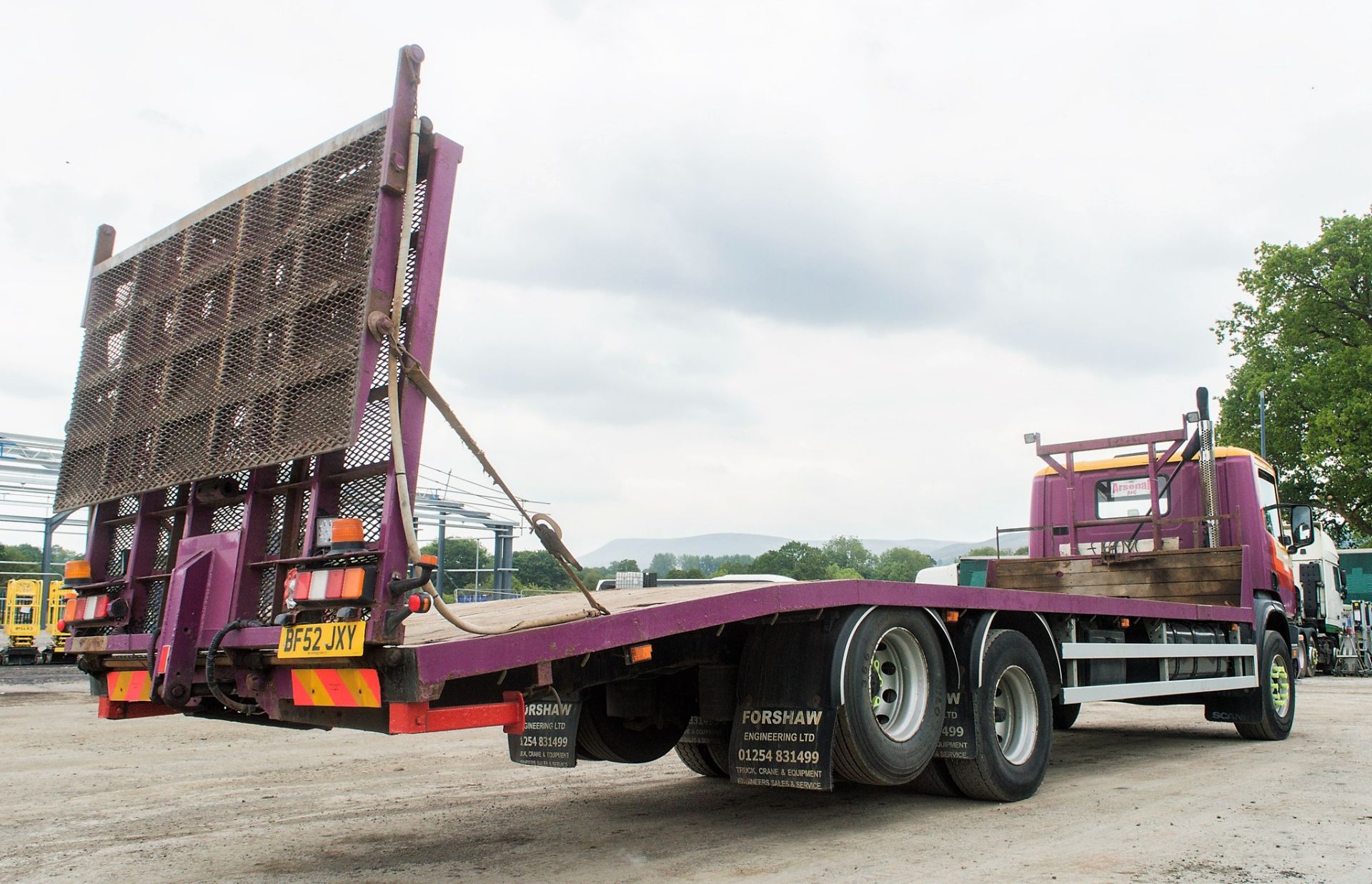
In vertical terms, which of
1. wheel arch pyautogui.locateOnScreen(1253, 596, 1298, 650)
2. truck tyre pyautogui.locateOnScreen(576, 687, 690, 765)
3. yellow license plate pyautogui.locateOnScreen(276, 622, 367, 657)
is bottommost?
truck tyre pyautogui.locateOnScreen(576, 687, 690, 765)

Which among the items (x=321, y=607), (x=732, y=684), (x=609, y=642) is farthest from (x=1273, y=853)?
(x=321, y=607)

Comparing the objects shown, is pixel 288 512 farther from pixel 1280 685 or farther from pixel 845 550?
pixel 845 550

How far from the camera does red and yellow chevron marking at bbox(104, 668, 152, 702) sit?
5074 mm

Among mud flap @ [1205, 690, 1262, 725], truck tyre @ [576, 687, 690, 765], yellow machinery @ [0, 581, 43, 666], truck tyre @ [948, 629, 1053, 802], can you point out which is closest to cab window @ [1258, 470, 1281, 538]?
mud flap @ [1205, 690, 1262, 725]

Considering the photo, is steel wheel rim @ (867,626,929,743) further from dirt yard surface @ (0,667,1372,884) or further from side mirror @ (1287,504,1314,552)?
side mirror @ (1287,504,1314,552)

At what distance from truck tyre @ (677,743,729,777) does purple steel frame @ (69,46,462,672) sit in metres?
3.60

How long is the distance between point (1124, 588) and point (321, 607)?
8291mm

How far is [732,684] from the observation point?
5.87m

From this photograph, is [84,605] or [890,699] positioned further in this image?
[890,699]

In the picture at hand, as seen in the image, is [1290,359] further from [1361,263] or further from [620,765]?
[620,765]

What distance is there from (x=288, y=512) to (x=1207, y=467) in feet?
28.1

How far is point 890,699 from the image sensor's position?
6059 millimetres

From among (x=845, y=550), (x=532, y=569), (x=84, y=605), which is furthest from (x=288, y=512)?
(x=845, y=550)

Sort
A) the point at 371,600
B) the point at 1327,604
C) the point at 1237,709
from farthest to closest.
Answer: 1. the point at 1327,604
2. the point at 1237,709
3. the point at 371,600
